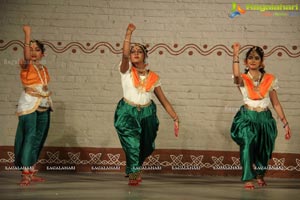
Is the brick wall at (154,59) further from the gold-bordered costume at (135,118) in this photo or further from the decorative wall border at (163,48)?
the gold-bordered costume at (135,118)

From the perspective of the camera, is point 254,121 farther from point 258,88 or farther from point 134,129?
point 134,129

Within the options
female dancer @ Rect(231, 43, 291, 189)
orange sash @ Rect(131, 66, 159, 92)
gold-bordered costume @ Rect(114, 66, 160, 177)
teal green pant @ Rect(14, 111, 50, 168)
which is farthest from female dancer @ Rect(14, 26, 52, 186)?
female dancer @ Rect(231, 43, 291, 189)

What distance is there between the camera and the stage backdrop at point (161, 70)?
689 cm

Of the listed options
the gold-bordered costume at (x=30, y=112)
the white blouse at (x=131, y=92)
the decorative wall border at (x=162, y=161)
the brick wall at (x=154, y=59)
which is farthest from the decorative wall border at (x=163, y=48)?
the white blouse at (x=131, y=92)

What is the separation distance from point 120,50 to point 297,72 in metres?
1.90

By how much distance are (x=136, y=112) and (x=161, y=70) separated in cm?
134

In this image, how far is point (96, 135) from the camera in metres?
7.00

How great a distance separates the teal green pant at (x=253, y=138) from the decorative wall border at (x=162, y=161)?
3.15 feet

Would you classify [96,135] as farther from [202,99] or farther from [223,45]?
[223,45]

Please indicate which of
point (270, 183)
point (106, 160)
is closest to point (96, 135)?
point (106, 160)

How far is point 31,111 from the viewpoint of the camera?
574 centimetres

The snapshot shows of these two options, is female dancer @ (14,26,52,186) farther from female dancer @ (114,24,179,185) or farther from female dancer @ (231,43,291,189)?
female dancer @ (231,43,291,189)

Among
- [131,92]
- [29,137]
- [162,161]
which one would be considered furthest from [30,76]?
[162,161]

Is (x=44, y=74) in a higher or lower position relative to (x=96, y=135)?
higher
